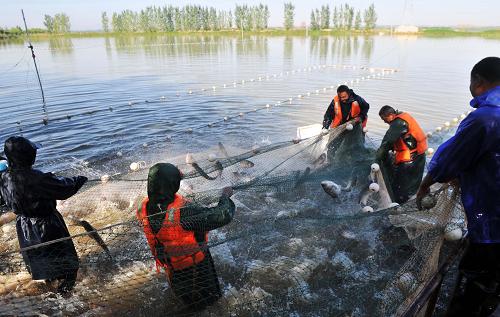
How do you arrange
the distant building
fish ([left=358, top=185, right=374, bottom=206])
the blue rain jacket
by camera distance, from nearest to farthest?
the blue rain jacket, fish ([left=358, top=185, right=374, bottom=206]), the distant building

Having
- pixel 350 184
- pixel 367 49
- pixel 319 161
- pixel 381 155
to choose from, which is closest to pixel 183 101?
pixel 319 161

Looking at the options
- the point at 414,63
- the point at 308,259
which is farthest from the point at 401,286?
the point at 414,63

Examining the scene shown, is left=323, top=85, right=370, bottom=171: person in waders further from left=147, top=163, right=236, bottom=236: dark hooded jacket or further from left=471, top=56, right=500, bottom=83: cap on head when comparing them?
left=147, top=163, right=236, bottom=236: dark hooded jacket

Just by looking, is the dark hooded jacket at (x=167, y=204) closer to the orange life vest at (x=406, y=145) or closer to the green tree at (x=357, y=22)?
the orange life vest at (x=406, y=145)

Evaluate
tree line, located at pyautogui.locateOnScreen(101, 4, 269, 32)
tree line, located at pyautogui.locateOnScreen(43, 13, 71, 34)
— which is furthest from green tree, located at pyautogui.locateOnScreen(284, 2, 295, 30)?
tree line, located at pyautogui.locateOnScreen(43, 13, 71, 34)

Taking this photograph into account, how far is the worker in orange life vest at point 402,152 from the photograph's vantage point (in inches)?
183

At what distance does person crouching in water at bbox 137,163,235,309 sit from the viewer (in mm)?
2453

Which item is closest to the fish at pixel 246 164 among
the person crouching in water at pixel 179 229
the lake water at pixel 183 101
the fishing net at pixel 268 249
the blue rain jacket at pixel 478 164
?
the fishing net at pixel 268 249

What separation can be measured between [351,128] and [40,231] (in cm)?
481

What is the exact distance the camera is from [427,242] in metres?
2.89

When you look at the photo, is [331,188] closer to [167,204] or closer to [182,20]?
[167,204]

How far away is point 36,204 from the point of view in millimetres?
3008

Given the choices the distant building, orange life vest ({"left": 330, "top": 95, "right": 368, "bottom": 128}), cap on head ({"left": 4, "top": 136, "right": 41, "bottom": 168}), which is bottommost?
orange life vest ({"left": 330, "top": 95, "right": 368, "bottom": 128})

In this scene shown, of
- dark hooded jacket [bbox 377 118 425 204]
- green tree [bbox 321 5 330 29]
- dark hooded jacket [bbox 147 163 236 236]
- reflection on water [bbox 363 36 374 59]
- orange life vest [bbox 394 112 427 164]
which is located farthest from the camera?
green tree [bbox 321 5 330 29]
